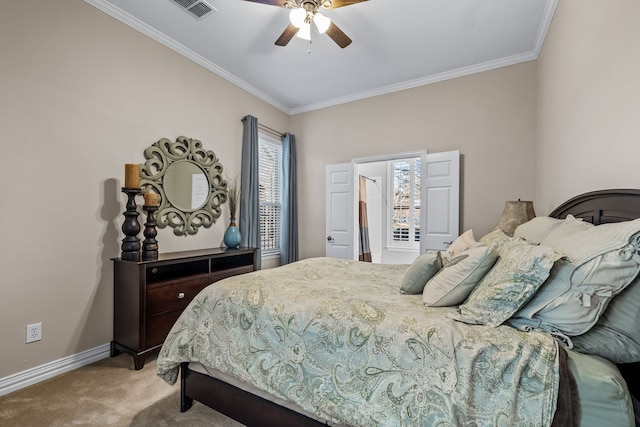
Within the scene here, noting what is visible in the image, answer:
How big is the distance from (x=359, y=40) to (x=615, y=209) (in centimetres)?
258

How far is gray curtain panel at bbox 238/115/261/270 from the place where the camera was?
3.66m

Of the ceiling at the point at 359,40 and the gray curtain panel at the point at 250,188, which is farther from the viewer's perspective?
the gray curtain panel at the point at 250,188

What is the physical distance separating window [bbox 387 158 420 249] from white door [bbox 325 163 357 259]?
166cm

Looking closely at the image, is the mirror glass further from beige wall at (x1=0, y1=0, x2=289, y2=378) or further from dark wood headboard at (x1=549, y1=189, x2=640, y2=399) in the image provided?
dark wood headboard at (x1=549, y1=189, x2=640, y2=399)

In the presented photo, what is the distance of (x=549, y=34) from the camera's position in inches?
102

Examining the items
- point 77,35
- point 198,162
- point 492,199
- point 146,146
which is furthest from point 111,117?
point 492,199

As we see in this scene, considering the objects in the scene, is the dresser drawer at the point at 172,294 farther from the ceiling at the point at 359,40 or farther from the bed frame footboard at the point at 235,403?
the ceiling at the point at 359,40

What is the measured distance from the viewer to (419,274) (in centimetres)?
160

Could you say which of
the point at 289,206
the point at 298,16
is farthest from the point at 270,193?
the point at 298,16

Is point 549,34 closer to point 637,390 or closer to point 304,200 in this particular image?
point 637,390

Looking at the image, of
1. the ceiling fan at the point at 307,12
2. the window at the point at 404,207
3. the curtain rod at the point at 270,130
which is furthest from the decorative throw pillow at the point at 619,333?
the window at the point at 404,207

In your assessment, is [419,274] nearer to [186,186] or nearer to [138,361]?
[138,361]

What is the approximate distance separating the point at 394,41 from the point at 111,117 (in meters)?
2.81

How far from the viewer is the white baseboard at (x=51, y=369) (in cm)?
188
